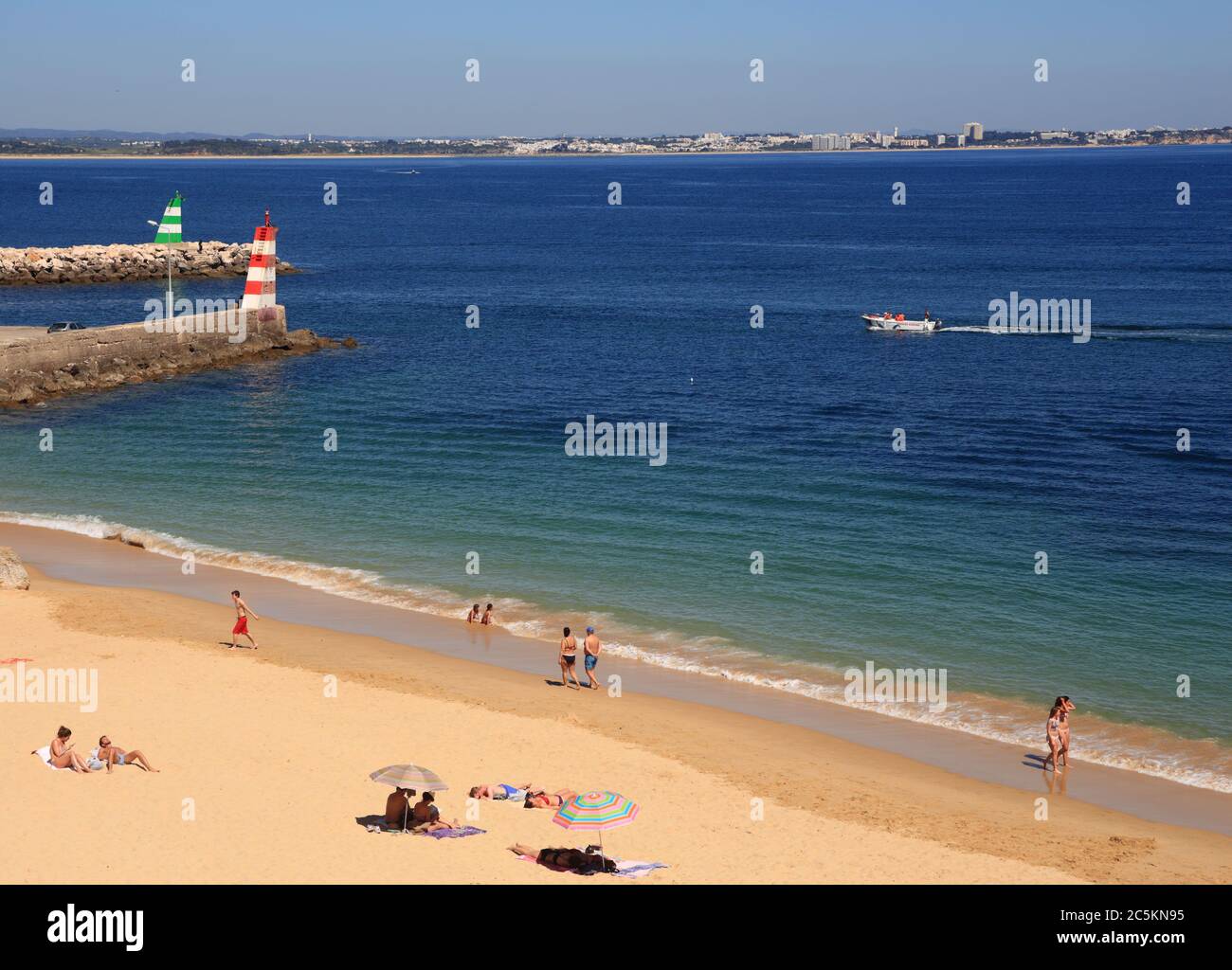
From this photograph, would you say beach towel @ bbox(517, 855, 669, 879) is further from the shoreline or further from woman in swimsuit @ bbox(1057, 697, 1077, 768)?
woman in swimsuit @ bbox(1057, 697, 1077, 768)

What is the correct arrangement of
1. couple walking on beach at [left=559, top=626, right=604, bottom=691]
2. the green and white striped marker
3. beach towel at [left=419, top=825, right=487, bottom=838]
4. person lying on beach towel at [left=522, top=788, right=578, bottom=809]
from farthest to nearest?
the green and white striped marker → couple walking on beach at [left=559, top=626, right=604, bottom=691] → person lying on beach towel at [left=522, top=788, right=578, bottom=809] → beach towel at [left=419, top=825, right=487, bottom=838]

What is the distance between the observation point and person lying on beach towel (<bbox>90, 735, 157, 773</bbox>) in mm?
17859

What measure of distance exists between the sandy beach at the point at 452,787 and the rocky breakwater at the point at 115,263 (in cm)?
6269

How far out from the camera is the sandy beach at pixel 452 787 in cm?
1556

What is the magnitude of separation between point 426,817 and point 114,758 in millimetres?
4754

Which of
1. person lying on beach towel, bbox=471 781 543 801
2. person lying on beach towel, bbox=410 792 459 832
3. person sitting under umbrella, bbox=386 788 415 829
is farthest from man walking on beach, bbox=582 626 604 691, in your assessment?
person sitting under umbrella, bbox=386 788 415 829

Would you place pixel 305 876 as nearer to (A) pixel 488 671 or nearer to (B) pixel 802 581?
(A) pixel 488 671

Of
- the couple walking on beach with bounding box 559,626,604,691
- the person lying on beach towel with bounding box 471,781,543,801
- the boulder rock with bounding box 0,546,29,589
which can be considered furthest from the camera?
the boulder rock with bounding box 0,546,29,589

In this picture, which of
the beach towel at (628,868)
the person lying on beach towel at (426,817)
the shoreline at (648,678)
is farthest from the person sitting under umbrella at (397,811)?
the shoreline at (648,678)

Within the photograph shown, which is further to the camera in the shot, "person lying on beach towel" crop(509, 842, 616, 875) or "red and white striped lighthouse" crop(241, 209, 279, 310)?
"red and white striped lighthouse" crop(241, 209, 279, 310)

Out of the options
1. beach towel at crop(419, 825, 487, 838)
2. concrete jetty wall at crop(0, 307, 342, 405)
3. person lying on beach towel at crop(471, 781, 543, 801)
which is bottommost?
beach towel at crop(419, 825, 487, 838)

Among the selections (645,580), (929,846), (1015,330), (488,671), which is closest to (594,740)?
(488,671)

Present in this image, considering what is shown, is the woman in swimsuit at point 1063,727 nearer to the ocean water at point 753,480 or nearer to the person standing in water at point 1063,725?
the person standing in water at point 1063,725

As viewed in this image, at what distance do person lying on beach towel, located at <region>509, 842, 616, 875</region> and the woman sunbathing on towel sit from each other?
6558 mm
